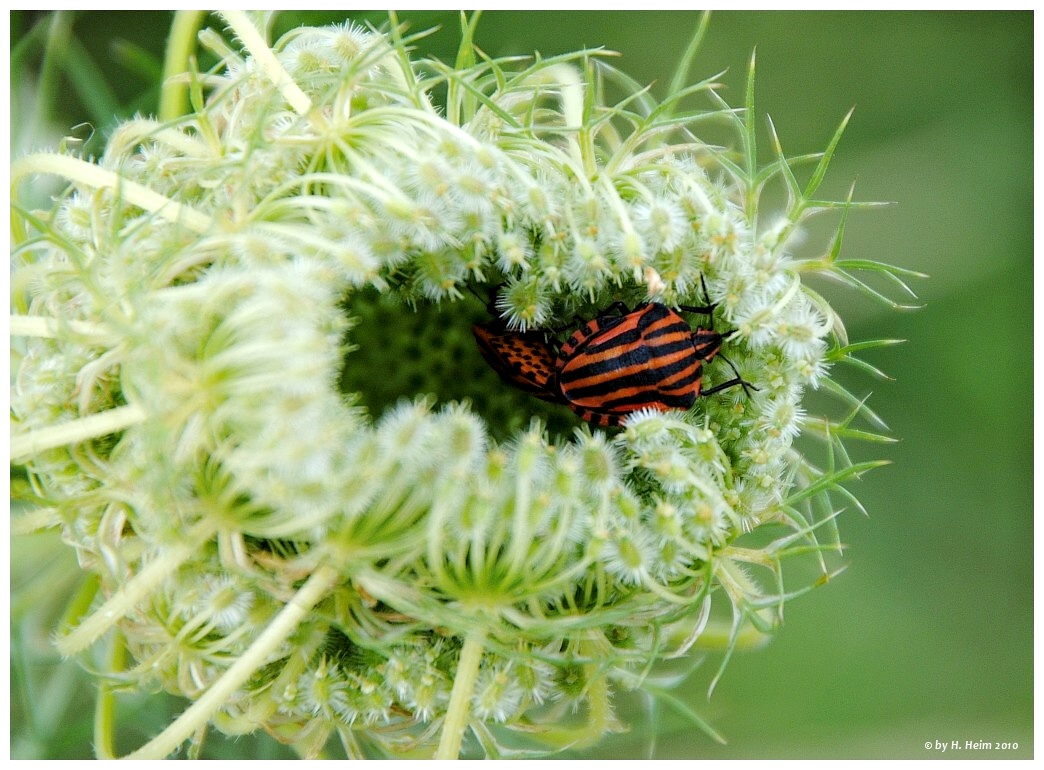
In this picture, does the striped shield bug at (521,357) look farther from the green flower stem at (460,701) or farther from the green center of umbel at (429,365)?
the green flower stem at (460,701)


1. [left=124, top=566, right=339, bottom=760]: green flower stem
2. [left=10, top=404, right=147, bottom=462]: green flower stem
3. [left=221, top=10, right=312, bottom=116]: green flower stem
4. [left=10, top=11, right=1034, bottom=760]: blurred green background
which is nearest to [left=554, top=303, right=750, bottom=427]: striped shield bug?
[left=124, top=566, right=339, bottom=760]: green flower stem

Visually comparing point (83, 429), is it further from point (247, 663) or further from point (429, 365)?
point (429, 365)

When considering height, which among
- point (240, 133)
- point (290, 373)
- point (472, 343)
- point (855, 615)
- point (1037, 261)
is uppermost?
point (240, 133)

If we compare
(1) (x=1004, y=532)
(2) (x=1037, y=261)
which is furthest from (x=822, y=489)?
(1) (x=1004, y=532)

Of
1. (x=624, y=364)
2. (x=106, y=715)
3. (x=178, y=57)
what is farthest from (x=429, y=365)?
(x=106, y=715)

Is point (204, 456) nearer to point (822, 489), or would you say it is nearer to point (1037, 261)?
point (822, 489)

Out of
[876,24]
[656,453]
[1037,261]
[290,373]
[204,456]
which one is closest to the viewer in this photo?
[290,373]

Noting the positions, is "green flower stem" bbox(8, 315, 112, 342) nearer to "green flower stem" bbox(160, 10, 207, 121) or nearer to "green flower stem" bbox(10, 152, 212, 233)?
"green flower stem" bbox(10, 152, 212, 233)
